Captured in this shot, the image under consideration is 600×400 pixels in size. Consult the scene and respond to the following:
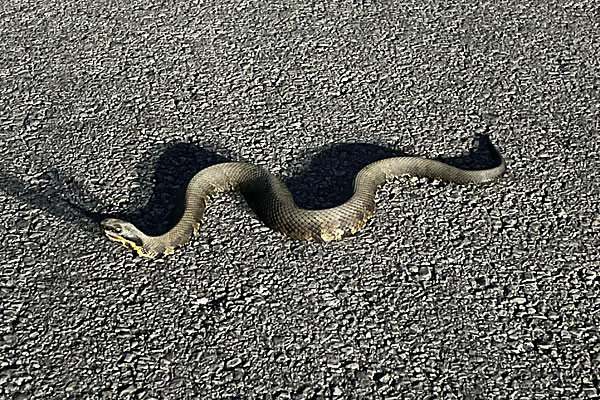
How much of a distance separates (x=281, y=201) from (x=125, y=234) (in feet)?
2.83

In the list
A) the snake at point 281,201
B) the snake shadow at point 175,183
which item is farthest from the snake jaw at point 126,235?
the snake shadow at point 175,183

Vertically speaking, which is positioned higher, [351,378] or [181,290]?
[181,290]

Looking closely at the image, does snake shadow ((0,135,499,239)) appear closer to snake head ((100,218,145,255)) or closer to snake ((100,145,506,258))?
snake ((100,145,506,258))

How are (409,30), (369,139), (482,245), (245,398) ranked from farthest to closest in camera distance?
(409,30) → (369,139) → (482,245) → (245,398)

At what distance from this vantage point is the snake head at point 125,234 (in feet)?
14.8

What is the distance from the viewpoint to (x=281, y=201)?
483 cm

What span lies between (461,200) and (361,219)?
62 cm

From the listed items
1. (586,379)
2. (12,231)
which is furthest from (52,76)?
(586,379)

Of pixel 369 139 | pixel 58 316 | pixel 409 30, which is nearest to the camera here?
pixel 58 316

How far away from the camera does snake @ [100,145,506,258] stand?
4.56 metres

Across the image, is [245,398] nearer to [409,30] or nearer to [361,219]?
[361,219]

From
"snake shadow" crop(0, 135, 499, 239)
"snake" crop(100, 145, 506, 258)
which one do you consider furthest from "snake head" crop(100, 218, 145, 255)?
"snake shadow" crop(0, 135, 499, 239)

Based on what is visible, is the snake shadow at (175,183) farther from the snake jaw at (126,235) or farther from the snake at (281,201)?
the snake jaw at (126,235)

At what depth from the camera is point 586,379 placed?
392 cm
